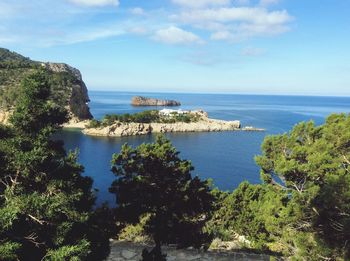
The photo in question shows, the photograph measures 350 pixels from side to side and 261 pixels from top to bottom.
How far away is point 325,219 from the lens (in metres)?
12.8

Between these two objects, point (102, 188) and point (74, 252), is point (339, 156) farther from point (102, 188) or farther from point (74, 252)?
point (102, 188)

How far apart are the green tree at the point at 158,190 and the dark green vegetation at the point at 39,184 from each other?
5066 mm

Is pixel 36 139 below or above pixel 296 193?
above

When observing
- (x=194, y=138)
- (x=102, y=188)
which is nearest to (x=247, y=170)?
(x=102, y=188)

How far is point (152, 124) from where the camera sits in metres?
95.2

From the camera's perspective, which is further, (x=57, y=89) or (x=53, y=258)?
(x=57, y=89)

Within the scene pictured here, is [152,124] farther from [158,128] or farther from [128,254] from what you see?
[128,254]

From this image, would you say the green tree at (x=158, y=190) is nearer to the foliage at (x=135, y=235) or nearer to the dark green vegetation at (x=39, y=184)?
the foliage at (x=135, y=235)

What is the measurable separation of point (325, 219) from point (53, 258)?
9316mm

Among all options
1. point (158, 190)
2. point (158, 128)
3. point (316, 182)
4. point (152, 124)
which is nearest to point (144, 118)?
point (152, 124)

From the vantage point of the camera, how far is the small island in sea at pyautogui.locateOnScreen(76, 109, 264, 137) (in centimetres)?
8838

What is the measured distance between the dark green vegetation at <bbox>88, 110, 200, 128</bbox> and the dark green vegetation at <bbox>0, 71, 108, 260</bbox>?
3231 inches

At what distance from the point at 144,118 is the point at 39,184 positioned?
87.9m

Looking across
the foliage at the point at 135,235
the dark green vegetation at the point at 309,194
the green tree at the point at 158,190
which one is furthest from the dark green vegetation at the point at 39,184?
the foliage at the point at 135,235
